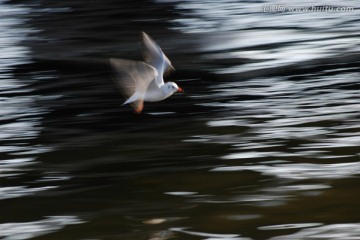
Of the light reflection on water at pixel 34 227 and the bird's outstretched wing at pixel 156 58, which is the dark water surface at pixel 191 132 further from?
the bird's outstretched wing at pixel 156 58

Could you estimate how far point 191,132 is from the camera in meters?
6.60

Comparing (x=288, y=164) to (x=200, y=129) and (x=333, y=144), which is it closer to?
(x=333, y=144)

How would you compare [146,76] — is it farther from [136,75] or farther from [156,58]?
[156,58]


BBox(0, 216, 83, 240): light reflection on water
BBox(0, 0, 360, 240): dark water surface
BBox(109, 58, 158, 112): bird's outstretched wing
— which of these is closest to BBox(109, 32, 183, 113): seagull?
BBox(109, 58, 158, 112): bird's outstretched wing

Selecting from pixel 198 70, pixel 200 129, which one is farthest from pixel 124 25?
pixel 200 129

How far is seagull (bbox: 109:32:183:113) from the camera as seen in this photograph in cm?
608

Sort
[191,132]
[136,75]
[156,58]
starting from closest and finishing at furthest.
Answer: [136,75], [156,58], [191,132]

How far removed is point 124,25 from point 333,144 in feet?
16.8

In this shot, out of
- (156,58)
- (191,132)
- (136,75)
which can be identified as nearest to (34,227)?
(136,75)

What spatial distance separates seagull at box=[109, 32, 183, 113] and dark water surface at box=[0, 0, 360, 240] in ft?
1.13

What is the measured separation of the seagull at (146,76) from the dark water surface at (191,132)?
345 millimetres

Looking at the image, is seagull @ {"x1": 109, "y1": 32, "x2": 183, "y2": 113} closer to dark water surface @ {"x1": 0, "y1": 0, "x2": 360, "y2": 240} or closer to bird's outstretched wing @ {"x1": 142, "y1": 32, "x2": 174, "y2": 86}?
bird's outstretched wing @ {"x1": 142, "y1": 32, "x2": 174, "y2": 86}

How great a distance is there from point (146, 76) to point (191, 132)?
0.66 m

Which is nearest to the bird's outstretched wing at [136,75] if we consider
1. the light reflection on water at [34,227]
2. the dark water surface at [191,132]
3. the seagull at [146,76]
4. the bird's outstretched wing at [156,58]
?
the seagull at [146,76]
